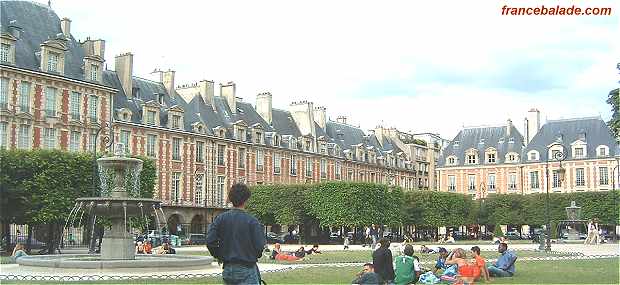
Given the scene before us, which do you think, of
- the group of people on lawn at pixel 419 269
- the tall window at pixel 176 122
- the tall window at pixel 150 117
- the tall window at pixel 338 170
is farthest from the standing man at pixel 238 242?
the tall window at pixel 338 170

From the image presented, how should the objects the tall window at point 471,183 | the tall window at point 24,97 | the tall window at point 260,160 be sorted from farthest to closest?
the tall window at point 471,183 < the tall window at point 260,160 < the tall window at point 24,97

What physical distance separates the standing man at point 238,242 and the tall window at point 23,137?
35325 millimetres

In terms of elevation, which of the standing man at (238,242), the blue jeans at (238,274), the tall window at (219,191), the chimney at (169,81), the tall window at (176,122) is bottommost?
the blue jeans at (238,274)

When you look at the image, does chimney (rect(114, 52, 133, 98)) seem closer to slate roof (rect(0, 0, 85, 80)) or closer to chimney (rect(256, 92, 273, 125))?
slate roof (rect(0, 0, 85, 80))

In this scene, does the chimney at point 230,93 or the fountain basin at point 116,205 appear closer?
the fountain basin at point 116,205

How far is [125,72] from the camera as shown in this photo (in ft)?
161

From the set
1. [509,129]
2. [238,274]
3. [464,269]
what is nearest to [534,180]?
[509,129]

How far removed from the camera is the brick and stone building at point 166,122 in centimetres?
4088

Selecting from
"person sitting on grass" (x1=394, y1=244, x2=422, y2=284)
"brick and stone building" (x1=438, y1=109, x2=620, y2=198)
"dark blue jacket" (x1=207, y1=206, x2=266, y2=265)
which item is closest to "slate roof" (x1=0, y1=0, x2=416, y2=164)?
"brick and stone building" (x1=438, y1=109, x2=620, y2=198)

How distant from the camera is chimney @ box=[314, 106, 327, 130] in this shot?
68.3 m

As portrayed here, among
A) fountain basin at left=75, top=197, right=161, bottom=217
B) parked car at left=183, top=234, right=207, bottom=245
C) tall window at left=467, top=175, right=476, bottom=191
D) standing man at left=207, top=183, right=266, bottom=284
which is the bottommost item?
parked car at left=183, top=234, right=207, bottom=245

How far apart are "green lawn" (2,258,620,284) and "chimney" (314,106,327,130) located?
152 ft

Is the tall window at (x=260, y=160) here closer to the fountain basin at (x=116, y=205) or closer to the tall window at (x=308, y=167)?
the tall window at (x=308, y=167)

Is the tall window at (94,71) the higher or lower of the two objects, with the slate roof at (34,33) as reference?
lower
